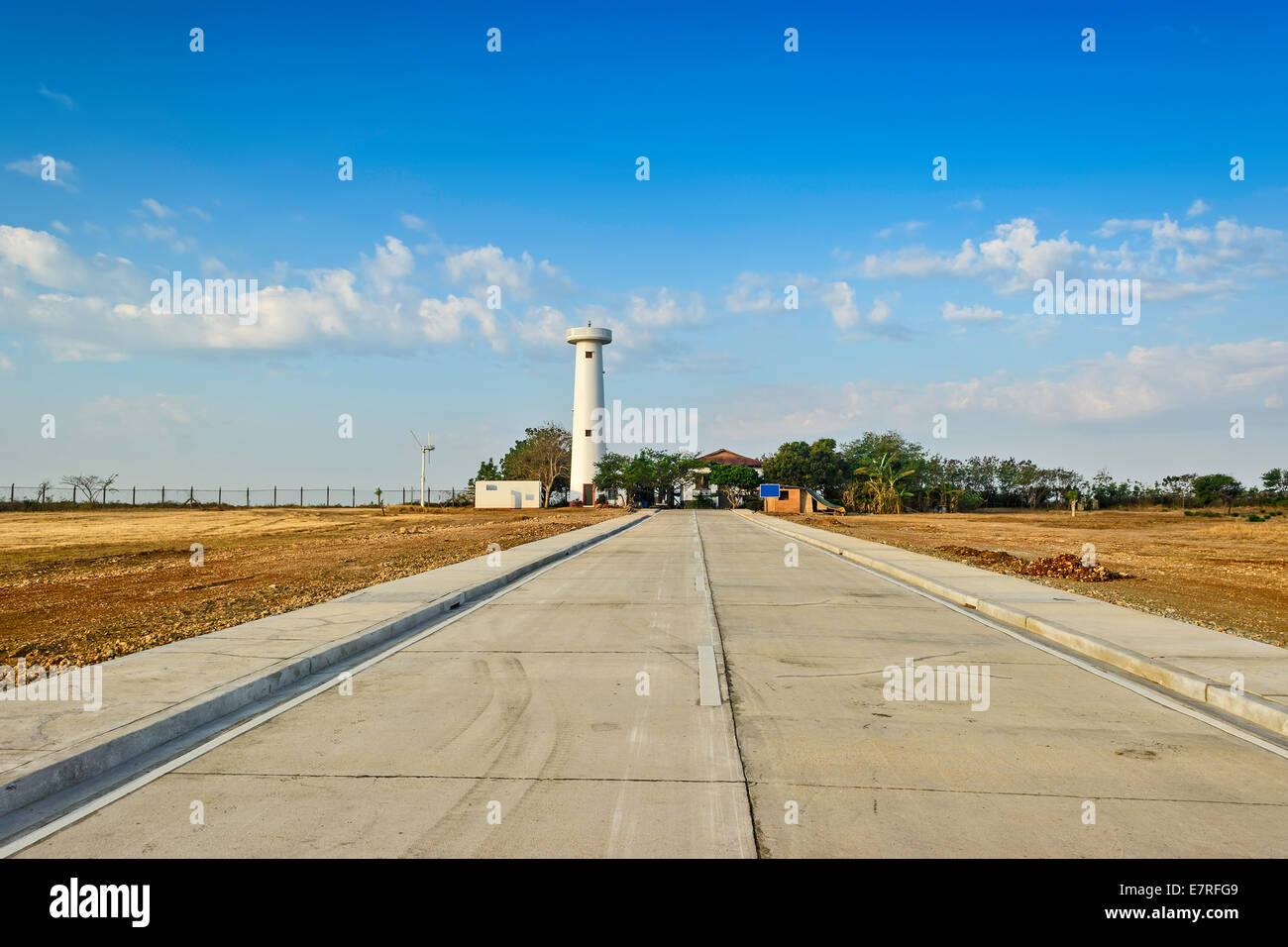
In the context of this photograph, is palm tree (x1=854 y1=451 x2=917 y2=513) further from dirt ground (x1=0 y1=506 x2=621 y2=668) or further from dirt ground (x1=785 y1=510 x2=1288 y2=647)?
dirt ground (x1=0 y1=506 x2=621 y2=668)

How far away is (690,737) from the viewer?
Result: 6.43m

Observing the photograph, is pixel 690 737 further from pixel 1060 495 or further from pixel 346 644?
pixel 1060 495

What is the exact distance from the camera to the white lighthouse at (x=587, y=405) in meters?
84.4

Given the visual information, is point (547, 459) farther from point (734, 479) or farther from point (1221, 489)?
point (1221, 489)

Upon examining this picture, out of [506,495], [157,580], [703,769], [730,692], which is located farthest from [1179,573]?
[506,495]

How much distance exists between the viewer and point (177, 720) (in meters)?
6.51

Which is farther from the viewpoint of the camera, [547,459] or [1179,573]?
[547,459]

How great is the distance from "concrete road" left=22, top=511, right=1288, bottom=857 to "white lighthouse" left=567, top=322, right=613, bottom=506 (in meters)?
75.0

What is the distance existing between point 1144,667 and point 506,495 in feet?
251

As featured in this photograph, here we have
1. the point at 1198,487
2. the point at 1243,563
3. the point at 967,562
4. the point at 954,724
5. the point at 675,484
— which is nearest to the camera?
the point at 954,724

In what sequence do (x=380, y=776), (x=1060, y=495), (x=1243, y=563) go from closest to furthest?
(x=380, y=776)
(x=1243, y=563)
(x=1060, y=495)

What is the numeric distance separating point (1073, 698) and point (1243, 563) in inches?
854

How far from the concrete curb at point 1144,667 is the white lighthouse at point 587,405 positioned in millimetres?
70401

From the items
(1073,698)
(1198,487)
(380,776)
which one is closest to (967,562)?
(1073,698)
